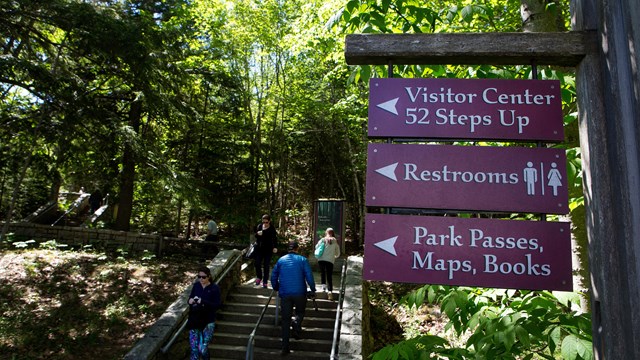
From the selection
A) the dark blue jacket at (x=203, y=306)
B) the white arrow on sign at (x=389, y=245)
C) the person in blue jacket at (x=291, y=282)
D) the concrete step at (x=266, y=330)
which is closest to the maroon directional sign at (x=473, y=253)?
the white arrow on sign at (x=389, y=245)

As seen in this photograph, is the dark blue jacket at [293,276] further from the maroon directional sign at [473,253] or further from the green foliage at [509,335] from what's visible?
the maroon directional sign at [473,253]

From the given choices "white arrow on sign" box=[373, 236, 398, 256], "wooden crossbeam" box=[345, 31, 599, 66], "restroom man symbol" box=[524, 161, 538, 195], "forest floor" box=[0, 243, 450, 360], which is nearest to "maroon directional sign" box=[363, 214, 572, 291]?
"white arrow on sign" box=[373, 236, 398, 256]

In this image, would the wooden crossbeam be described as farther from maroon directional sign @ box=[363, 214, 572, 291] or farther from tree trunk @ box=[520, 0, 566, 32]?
tree trunk @ box=[520, 0, 566, 32]

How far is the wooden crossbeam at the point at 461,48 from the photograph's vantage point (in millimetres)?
2477

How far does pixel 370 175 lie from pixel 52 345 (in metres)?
8.47

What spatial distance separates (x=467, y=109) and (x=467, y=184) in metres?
0.44

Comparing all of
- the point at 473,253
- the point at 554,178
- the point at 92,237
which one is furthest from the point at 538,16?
the point at 92,237

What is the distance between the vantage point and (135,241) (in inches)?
587

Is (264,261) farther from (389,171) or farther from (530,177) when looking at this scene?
(530,177)

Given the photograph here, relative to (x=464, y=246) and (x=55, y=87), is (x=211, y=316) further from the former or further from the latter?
(x=55, y=87)

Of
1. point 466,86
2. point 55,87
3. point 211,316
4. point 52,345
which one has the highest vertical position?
point 55,87

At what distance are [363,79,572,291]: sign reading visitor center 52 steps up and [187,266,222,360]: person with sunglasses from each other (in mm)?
4738

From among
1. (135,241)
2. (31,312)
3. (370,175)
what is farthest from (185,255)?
(370,175)

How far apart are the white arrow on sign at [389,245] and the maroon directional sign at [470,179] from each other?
187 mm
